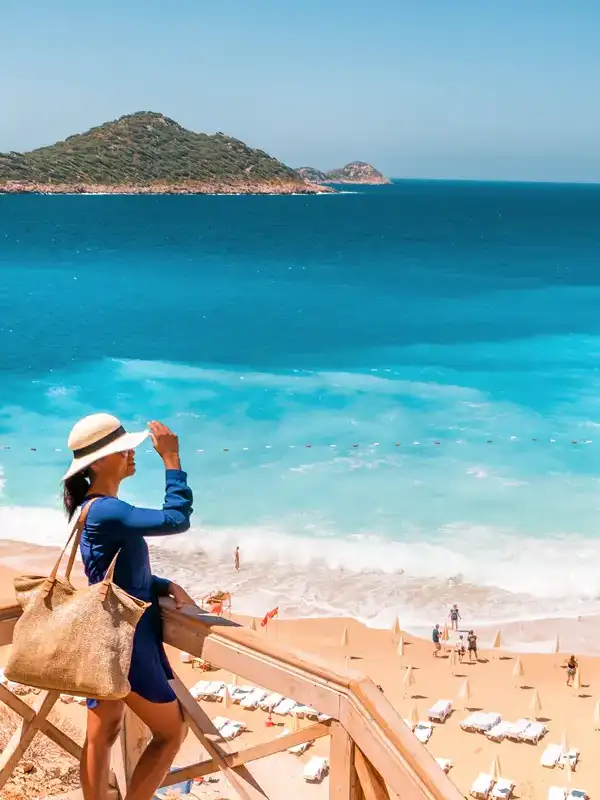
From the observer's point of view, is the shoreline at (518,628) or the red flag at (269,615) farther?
the red flag at (269,615)

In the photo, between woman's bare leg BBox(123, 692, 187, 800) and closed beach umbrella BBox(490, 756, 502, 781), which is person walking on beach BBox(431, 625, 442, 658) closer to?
closed beach umbrella BBox(490, 756, 502, 781)

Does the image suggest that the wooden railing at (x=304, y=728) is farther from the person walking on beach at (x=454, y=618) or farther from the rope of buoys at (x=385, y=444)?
the rope of buoys at (x=385, y=444)

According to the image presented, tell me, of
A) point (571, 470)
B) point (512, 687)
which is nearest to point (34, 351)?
point (571, 470)

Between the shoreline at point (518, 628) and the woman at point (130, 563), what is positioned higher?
the woman at point (130, 563)

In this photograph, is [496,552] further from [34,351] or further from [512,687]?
[34,351]

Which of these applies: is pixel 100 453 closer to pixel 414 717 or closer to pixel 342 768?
pixel 342 768

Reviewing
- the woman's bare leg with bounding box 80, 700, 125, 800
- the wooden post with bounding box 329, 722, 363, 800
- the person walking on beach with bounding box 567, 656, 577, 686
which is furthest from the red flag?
the wooden post with bounding box 329, 722, 363, 800

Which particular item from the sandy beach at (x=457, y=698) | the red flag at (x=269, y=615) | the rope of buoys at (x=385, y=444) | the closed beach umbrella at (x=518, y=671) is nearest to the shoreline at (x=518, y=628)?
the sandy beach at (x=457, y=698)
